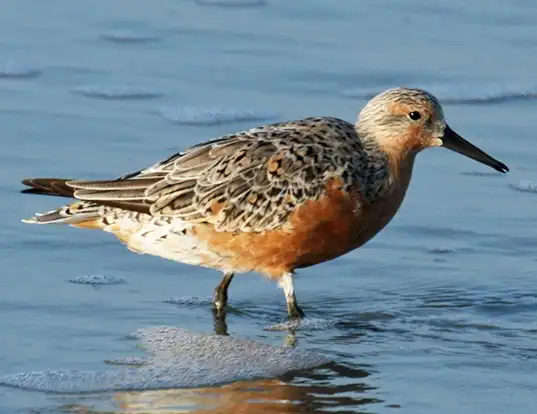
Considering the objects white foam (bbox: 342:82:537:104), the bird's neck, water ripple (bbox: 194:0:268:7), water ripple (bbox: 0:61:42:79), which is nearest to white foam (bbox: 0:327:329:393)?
the bird's neck

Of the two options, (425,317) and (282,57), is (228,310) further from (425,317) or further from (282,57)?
(282,57)

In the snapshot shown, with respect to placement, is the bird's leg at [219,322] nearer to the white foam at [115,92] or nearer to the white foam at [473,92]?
the white foam at [115,92]

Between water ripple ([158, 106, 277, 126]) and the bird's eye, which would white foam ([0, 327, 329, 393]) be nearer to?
the bird's eye

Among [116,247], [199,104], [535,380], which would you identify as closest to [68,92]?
[199,104]

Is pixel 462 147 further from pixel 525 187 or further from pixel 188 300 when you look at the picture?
pixel 188 300

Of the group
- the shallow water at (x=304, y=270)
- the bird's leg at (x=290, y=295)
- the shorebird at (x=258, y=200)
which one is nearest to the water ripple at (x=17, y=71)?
the shallow water at (x=304, y=270)

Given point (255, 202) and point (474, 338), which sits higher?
point (255, 202)

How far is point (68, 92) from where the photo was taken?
13.6m

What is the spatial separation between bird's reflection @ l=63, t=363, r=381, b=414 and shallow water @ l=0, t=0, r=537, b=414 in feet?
0.05

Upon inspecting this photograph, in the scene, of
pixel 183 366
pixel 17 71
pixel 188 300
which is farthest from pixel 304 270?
pixel 17 71

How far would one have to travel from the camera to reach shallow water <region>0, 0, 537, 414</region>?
8953mm

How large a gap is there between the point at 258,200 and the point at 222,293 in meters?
0.61

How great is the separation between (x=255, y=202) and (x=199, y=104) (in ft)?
11.7

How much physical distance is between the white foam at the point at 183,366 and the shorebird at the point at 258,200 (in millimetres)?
580
